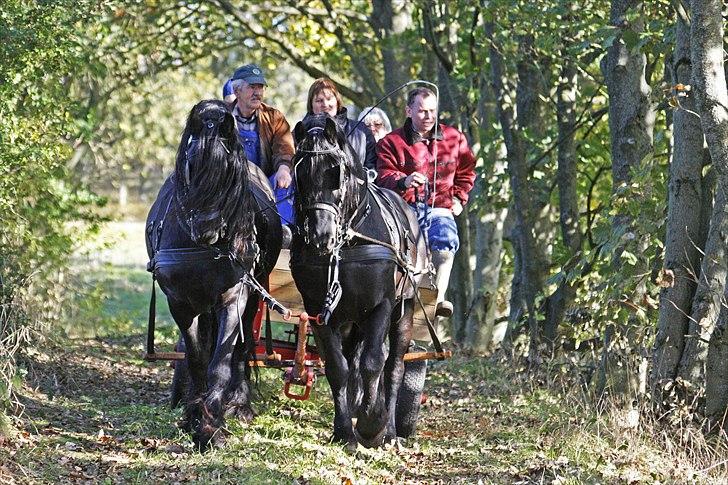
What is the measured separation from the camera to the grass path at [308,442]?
317 inches

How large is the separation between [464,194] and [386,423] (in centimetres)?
219

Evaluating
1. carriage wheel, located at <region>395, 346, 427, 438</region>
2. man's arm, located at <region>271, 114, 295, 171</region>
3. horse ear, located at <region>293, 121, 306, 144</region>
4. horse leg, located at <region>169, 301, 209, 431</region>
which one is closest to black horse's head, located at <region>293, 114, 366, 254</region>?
horse ear, located at <region>293, 121, 306, 144</region>

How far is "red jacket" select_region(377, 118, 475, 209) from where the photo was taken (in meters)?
10.3

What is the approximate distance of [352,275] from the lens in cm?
898

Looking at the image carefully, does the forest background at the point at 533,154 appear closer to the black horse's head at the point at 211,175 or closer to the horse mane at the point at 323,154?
the black horse's head at the point at 211,175

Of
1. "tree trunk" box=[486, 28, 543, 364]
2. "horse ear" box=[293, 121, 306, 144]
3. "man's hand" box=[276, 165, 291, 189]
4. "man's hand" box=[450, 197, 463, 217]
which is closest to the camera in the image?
"horse ear" box=[293, 121, 306, 144]

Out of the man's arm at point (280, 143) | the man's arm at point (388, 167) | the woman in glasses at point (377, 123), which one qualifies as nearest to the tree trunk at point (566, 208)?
the woman in glasses at point (377, 123)

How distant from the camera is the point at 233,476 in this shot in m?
7.93

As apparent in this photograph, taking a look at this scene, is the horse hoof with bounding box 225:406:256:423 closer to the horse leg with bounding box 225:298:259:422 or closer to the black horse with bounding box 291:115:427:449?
the horse leg with bounding box 225:298:259:422

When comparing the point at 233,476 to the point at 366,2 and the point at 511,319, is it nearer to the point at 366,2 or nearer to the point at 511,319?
the point at 511,319

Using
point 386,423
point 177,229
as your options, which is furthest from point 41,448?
point 386,423

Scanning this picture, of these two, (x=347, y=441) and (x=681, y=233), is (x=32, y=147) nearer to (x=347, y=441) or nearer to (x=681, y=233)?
(x=347, y=441)

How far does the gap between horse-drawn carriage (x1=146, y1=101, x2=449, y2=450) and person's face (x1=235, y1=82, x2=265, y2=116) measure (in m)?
0.89

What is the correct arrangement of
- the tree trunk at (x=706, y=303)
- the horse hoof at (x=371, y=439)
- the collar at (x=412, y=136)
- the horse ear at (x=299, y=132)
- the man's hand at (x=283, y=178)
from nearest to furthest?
the horse ear at (x=299, y=132) < the tree trunk at (x=706, y=303) < the horse hoof at (x=371, y=439) < the man's hand at (x=283, y=178) < the collar at (x=412, y=136)
